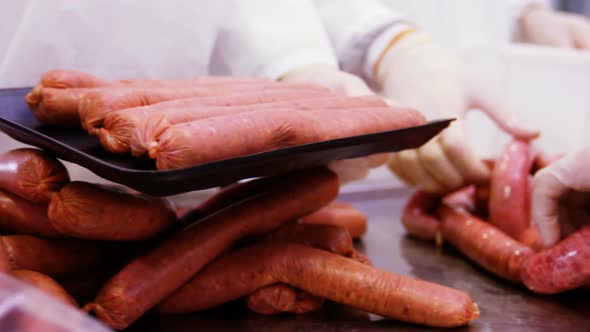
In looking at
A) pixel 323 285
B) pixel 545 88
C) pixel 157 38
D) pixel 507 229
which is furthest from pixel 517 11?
pixel 323 285

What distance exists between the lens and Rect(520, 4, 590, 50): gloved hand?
279 cm

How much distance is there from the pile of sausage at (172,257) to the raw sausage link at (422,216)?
44 centimetres

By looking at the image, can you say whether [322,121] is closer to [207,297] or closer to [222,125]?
[222,125]

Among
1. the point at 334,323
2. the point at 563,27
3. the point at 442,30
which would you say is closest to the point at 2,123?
the point at 334,323

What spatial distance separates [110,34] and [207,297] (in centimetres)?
77

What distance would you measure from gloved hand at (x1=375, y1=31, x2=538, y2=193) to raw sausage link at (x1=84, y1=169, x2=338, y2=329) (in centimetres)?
37

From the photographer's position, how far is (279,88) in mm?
1279

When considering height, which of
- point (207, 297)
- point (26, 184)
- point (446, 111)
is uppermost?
point (26, 184)

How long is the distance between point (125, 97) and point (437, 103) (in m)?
1.02

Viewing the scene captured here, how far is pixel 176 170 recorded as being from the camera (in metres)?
0.82

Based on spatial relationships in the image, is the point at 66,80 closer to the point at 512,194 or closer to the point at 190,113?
the point at 190,113

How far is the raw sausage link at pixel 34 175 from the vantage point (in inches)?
40.9

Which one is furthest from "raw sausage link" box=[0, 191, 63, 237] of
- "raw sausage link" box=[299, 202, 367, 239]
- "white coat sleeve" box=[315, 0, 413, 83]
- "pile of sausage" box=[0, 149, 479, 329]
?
"white coat sleeve" box=[315, 0, 413, 83]

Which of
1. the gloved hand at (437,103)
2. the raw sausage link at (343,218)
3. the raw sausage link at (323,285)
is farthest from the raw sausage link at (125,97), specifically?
the gloved hand at (437,103)
